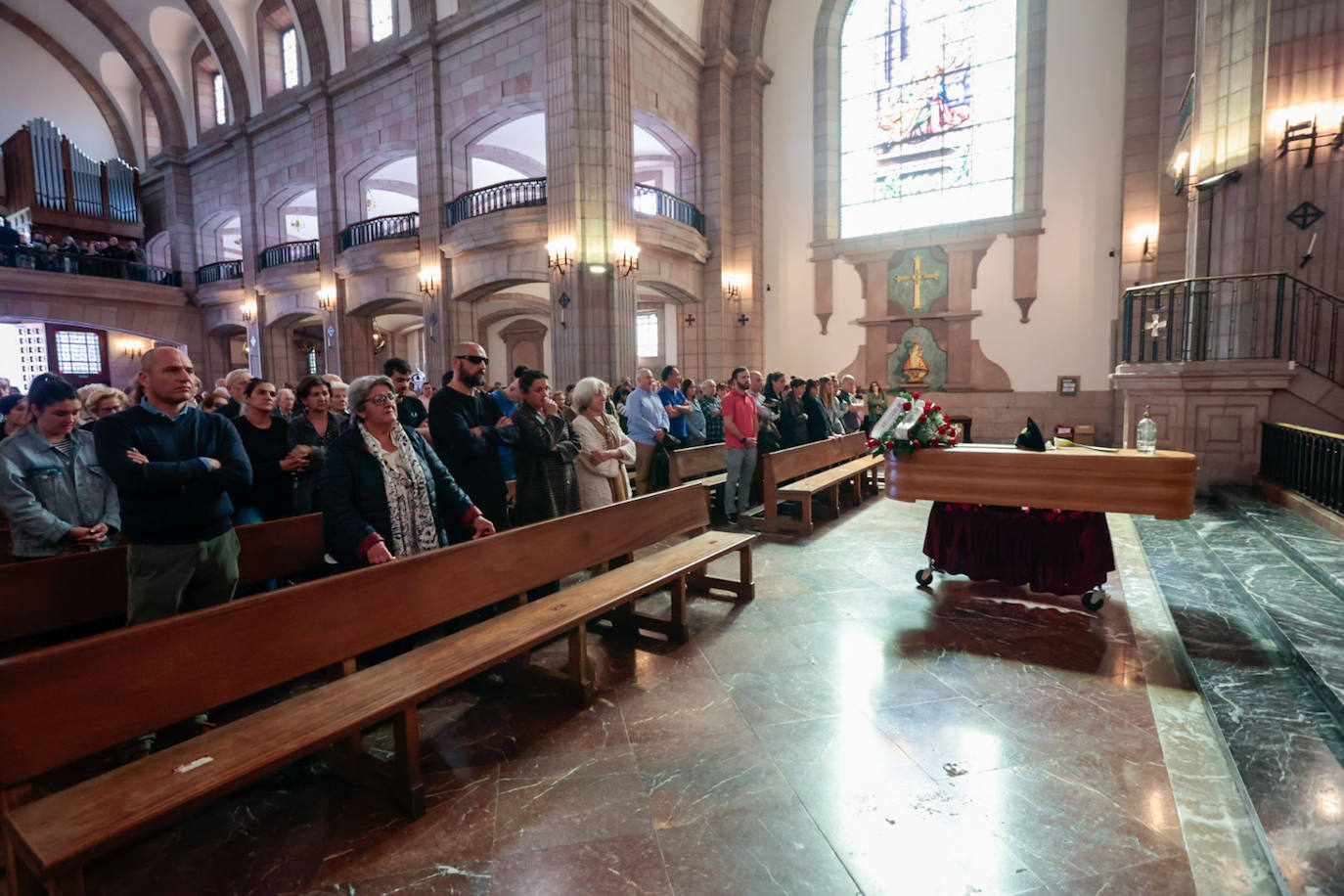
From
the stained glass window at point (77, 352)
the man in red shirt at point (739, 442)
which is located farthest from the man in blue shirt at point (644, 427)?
the stained glass window at point (77, 352)

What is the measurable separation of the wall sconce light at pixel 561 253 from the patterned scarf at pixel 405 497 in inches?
341

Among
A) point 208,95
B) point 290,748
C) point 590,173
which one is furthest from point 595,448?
point 208,95

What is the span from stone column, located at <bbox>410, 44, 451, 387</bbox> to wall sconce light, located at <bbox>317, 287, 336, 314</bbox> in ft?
11.2

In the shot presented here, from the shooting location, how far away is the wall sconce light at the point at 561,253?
36.4ft

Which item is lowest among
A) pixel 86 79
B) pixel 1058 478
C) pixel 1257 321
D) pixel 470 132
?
pixel 1058 478

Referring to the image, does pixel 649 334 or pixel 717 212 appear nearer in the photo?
pixel 717 212

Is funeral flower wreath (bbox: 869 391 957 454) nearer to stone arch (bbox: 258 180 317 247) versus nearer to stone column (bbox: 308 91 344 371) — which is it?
stone column (bbox: 308 91 344 371)

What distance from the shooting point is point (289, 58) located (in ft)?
55.1

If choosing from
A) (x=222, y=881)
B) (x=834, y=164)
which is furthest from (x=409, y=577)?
(x=834, y=164)

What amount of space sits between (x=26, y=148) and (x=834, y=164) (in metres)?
21.5

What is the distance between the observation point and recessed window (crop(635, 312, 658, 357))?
18.3m

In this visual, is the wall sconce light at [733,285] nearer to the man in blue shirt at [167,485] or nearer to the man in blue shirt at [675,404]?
the man in blue shirt at [675,404]

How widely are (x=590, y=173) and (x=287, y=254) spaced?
1042 centimetres

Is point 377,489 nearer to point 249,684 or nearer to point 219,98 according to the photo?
point 249,684
